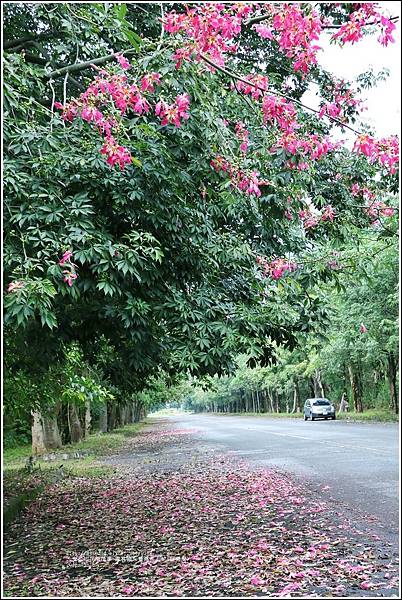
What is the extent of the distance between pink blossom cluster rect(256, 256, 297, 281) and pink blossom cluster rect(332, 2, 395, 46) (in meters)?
2.05

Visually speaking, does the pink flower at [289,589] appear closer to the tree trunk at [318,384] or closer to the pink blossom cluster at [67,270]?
the pink blossom cluster at [67,270]

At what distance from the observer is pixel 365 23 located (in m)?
3.77

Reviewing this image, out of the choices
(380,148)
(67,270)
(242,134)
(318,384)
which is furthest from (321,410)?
(67,270)

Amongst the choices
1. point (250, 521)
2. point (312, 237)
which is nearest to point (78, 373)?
point (250, 521)

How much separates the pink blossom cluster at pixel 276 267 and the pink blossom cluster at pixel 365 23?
2052 millimetres

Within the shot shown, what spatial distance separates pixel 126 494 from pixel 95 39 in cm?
774

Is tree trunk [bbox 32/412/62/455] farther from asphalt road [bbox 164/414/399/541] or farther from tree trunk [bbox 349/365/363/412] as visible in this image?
tree trunk [bbox 349/365/363/412]

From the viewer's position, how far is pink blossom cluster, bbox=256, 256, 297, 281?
17.6 ft

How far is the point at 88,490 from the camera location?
37.6ft

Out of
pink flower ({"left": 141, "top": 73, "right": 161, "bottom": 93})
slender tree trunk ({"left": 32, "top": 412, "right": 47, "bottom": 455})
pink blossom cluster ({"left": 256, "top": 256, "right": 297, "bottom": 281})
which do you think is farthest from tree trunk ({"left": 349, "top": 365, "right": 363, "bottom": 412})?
pink flower ({"left": 141, "top": 73, "right": 161, "bottom": 93})

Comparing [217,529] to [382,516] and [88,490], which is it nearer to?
[382,516]

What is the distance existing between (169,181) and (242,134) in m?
0.71

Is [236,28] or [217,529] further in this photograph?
[217,529]

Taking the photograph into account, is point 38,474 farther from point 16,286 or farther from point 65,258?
point 16,286
